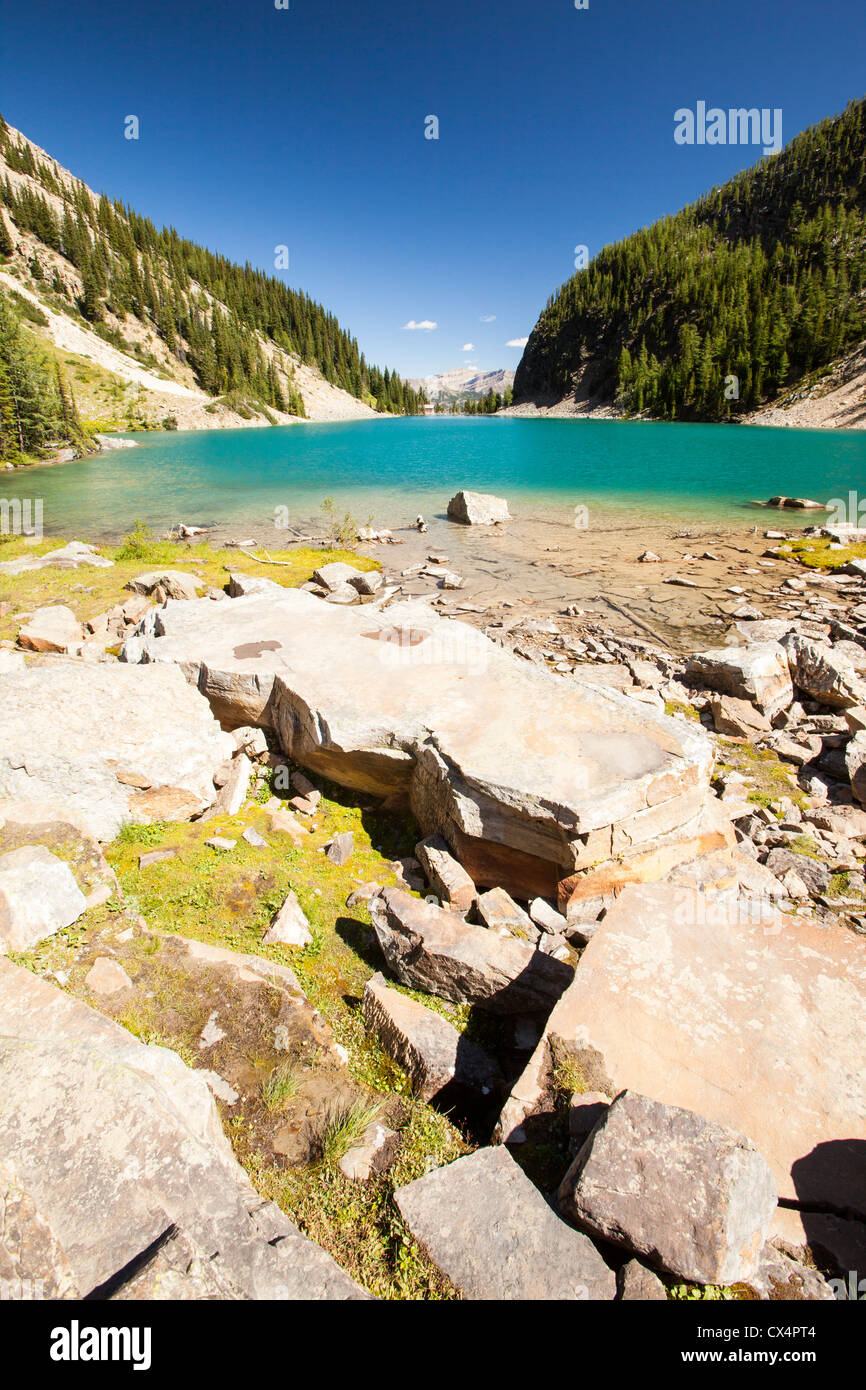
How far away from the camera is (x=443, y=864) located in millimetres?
6094

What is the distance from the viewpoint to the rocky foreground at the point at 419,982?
297 centimetres

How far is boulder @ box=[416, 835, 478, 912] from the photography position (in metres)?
5.84

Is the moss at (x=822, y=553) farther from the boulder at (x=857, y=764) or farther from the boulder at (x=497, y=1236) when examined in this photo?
the boulder at (x=497, y=1236)

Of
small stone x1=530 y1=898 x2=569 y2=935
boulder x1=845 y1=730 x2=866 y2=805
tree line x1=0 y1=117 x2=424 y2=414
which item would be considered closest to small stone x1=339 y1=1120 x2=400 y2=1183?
small stone x1=530 y1=898 x2=569 y2=935

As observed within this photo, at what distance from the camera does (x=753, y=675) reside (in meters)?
9.95

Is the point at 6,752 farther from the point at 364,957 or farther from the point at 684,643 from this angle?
the point at 684,643

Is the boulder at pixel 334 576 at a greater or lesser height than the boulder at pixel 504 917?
greater

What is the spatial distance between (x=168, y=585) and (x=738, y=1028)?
14.6 m

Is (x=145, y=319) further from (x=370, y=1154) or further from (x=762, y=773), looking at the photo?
(x=370, y=1154)

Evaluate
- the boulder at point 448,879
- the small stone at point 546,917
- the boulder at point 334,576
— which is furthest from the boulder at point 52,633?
the small stone at point 546,917

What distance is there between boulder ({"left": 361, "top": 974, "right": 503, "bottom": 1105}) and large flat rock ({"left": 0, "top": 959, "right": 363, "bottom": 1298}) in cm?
136

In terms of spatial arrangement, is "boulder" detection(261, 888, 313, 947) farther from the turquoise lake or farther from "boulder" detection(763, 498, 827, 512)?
"boulder" detection(763, 498, 827, 512)

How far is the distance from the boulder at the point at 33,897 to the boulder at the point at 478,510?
80.8 feet

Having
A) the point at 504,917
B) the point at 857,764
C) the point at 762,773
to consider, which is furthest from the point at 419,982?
the point at 857,764
